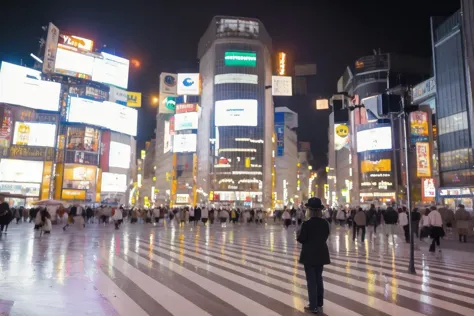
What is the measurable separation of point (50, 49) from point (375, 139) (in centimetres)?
6111

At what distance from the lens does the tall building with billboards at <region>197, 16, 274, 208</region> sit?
90.3 m

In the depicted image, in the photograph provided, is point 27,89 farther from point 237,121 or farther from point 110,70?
point 237,121

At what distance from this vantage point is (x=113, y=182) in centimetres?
7444

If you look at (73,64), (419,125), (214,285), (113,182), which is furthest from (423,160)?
Result: (73,64)

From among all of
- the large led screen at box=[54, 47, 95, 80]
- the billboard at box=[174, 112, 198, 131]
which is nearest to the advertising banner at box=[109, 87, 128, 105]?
the large led screen at box=[54, 47, 95, 80]

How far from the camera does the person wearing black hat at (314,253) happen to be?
5.39 m

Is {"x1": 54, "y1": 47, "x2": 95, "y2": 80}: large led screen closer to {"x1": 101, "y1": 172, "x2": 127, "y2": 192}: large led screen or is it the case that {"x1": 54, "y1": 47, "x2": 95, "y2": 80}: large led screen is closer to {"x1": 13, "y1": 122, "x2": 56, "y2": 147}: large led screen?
{"x1": 13, "y1": 122, "x2": 56, "y2": 147}: large led screen

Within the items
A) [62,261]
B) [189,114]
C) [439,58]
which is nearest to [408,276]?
[62,261]

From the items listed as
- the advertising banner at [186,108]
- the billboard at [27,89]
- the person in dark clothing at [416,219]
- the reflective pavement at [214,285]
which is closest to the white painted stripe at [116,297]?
the reflective pavement at [214,285]

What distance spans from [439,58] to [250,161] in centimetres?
4543

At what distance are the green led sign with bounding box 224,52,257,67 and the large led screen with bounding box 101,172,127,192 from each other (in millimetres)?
36312

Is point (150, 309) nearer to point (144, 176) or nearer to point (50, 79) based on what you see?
point (50, 79)

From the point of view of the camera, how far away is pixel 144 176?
147 metres

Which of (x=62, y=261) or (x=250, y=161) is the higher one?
(x=250, y=161)
